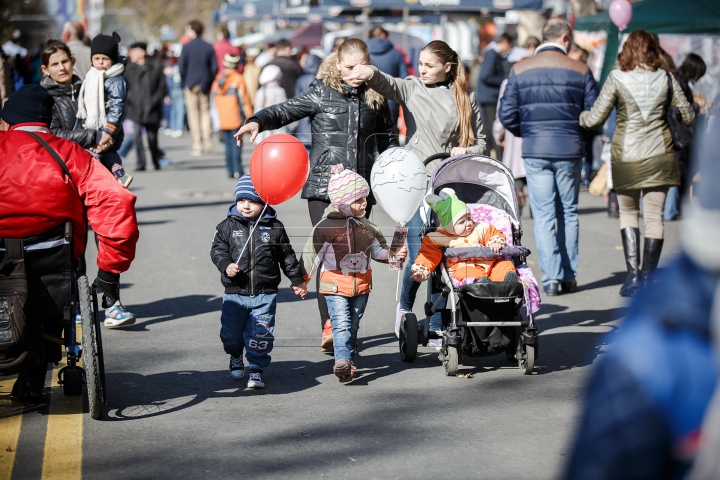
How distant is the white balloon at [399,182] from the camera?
6.14m

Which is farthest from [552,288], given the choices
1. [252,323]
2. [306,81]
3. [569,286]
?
[306,81]

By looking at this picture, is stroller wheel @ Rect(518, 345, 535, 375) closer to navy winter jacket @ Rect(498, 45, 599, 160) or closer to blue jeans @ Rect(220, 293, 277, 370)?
blue jeans @ Rect(220, 293, 277, 370)

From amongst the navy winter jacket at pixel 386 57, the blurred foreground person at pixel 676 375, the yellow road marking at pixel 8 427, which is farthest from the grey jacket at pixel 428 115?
the navy winter jacket at pixel 386 57

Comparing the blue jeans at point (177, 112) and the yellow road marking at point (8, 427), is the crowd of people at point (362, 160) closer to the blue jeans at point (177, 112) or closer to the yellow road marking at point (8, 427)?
the yellow road marking at point (8, 427)

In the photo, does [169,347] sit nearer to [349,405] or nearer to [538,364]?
[349,405]

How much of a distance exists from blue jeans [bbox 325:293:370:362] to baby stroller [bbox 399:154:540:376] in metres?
0.40

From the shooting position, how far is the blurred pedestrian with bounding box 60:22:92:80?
10788mm

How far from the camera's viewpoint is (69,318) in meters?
5.22

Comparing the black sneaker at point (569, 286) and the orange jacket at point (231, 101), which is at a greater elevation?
the orange jacket at point (231, 101)

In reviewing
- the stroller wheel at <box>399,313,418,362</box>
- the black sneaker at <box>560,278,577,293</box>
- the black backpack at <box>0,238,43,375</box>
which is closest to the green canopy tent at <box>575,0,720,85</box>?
the black sneaker at <box>560,278,577,293</box>

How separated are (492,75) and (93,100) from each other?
8395mm

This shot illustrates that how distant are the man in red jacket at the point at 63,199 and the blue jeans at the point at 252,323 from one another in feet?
2.58

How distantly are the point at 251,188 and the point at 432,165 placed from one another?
1.45 meters

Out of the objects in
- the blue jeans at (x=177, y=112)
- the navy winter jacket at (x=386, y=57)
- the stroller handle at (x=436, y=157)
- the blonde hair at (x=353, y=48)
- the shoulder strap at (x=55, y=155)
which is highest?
the blonde hair at (x=353, y=48)
